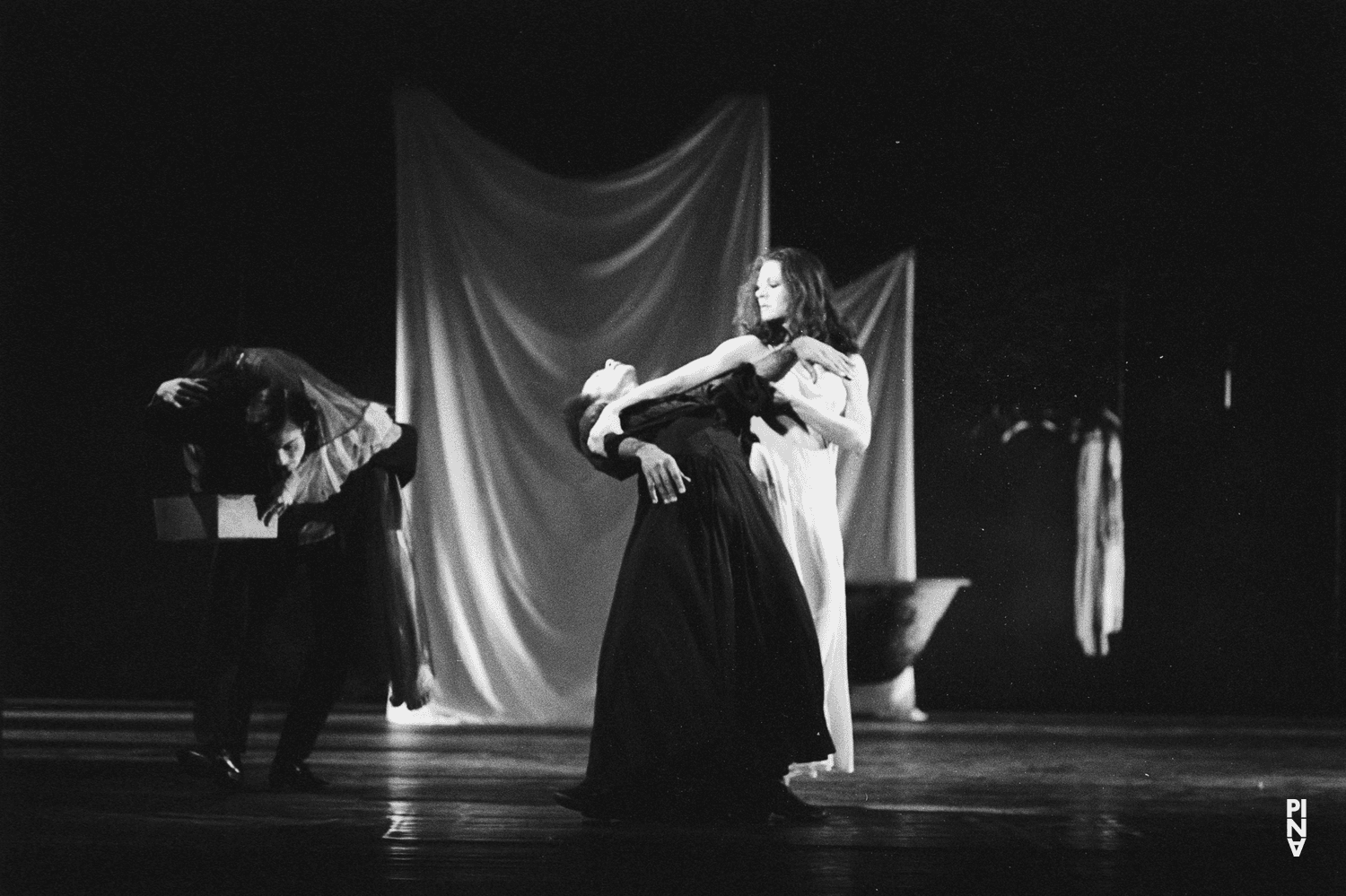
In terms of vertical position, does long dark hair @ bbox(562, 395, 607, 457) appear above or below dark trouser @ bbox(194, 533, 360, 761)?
above

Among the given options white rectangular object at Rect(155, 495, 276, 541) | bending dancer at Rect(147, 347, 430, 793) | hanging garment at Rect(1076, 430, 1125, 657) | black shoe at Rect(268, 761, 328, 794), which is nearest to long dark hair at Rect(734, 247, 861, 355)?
bending dancer at Rect(147, 347, 430, 793)

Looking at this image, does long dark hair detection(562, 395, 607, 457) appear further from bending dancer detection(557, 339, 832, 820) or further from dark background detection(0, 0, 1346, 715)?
dark background detection(0, 0, 1346, 715)

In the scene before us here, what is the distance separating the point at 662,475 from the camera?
2.90 meters

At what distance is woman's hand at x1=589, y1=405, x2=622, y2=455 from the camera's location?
9.85 ft

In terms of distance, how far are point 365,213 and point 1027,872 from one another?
3250 mm

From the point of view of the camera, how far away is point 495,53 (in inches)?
173

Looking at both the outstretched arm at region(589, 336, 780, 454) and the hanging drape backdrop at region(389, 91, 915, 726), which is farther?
the hanging drape backdrop at region(389, 91, 915, 726)

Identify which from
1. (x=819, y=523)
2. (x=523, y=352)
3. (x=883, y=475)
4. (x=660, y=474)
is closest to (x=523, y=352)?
(x=523, y=352)

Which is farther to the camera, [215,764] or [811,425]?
[215,764]

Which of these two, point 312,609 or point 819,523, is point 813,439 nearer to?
point 819,523

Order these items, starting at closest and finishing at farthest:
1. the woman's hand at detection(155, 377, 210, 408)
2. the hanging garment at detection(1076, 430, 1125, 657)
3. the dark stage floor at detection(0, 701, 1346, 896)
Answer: the dark stage floor at detection(0, 701, 1346, 896) → the woman's hand at detection(155, 377, 210, 408) → the hanging garment at detection(1076, 430, 1125, 657)

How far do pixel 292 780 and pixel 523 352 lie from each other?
1.84 m

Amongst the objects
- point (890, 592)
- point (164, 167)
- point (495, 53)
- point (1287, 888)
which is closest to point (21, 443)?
point (164, 167)

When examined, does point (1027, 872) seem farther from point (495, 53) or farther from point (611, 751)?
point (495, 53)
